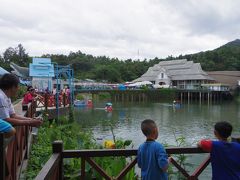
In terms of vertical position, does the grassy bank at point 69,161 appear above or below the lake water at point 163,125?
above

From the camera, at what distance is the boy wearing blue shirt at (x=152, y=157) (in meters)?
3.56

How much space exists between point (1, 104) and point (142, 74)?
296ft

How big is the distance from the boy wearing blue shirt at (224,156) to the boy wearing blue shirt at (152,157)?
49 cm

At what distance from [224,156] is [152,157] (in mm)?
693

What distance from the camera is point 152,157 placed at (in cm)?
359

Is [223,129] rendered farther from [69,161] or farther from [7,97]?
[69,161]

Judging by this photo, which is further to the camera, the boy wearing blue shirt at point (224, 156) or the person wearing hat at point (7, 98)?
the person wearing hat at point (7, 98)

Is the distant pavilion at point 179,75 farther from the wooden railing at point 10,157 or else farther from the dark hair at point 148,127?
the dark hair at point 148,127

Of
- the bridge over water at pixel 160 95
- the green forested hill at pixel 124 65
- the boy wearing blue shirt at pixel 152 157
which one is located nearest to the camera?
the boy wearing blue shirt at pixel 152 157

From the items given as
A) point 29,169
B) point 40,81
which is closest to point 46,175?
point 29,169

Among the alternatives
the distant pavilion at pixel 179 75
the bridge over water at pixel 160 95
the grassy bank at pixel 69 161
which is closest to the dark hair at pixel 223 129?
the grassy bank at pixel 69 161

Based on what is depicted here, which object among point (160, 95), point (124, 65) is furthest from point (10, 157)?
point (124, 65)

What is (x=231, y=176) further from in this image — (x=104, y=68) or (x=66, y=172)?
(x=104, y=68)

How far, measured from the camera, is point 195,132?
2297 cm
